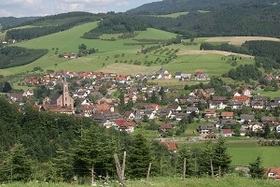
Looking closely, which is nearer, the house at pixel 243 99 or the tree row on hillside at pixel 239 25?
the house at pixel 243 99

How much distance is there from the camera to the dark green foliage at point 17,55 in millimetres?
113825

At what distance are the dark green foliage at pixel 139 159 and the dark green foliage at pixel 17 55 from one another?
323ft

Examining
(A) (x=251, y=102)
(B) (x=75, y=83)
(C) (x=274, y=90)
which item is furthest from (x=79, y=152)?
(B) (x=75, y=83)

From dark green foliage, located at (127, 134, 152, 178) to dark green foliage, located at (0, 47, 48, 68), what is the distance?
9849 cm

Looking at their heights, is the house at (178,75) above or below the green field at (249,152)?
above

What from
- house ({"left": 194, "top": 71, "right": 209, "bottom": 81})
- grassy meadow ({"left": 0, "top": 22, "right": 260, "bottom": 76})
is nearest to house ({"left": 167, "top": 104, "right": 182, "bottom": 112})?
house ({"left": 194, "top": 71, "right": 209, "bottom": 81})

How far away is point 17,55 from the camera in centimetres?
12350

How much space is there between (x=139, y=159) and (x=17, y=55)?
111830 mm

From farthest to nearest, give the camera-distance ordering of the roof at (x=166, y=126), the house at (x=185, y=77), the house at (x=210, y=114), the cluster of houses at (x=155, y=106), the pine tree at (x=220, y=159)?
the house at (x=185, y=77)
the house at (x=210, y=114)
the cluster of houses at (x=155, y=106)
the roof at (x=166, y=126)
the pine tree at (x=220, y=159)

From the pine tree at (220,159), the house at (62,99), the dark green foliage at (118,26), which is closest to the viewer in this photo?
the pine tree at (220,159)

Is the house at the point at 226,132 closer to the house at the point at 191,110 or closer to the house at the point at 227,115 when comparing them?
the house at the point at 227,115

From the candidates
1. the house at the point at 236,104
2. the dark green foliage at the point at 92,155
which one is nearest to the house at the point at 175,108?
the house at the point at 236,104

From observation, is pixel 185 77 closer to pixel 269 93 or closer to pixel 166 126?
pixel 269 93

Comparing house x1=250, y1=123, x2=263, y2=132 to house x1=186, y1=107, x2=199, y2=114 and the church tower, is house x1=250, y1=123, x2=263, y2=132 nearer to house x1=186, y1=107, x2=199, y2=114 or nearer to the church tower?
house x1=186, y1=107, x2=199, y2=114
